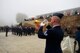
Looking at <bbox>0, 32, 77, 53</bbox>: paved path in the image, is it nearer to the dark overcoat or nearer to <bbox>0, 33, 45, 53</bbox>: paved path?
<bbox>0, 33, 45, 53</bbox>: paved path

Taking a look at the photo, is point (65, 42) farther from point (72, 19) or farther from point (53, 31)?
point (72, 19)

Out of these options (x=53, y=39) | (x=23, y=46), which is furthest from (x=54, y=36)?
(x=23, y=46)

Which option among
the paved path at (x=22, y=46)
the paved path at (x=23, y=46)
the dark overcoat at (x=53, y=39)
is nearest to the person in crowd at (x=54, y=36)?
the dark overcoat at (x=53, y=39)

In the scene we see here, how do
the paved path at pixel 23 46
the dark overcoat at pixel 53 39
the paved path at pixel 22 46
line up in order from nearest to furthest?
the dark overcoat at pixel 53 39
the paved path at pixel 23 46
the paved path at pixel 22 46

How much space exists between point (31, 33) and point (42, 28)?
914 inches

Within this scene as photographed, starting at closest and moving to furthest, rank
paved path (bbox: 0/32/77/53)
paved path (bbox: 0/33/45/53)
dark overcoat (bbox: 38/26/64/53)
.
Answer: dark overcoat (bbox: 38/26/64/53)
paved path (bbox: 0/32/77/53)
paved path (bbox: 0/33/45/53)

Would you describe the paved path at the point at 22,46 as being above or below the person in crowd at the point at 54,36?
below

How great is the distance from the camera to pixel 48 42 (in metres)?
3.54

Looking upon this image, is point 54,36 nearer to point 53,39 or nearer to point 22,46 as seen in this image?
point 53,39

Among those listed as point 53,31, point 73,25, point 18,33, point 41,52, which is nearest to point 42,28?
point 53,31

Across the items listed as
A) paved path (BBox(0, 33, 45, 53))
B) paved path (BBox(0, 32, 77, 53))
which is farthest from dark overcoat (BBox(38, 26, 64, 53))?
paved path (BBox(0, 33, 45, 53))

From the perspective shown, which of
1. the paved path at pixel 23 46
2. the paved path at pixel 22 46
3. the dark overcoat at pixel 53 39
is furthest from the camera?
the paved path at pixel 22 46

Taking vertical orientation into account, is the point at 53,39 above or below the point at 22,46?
above

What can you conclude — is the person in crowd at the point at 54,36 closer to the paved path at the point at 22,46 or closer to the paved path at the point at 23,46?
the paved path at the point at 23,46
